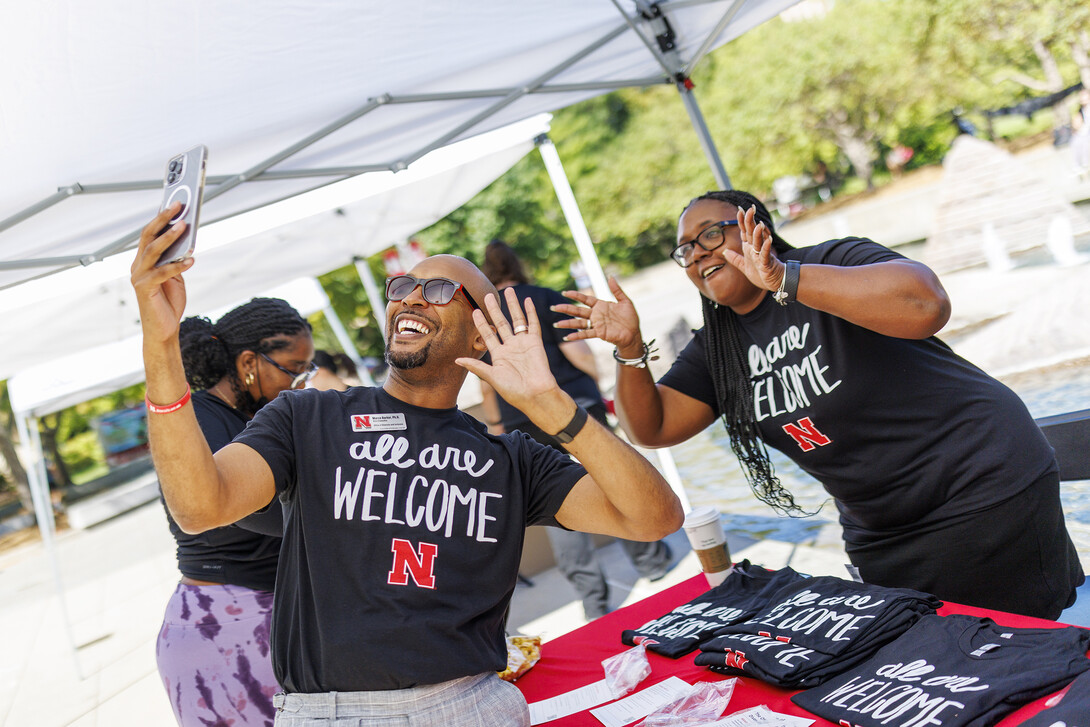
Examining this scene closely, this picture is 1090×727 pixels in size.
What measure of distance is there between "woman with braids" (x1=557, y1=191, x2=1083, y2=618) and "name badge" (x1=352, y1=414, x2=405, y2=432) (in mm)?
595

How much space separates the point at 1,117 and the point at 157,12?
54 cm

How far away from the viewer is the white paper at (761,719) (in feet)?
4.82

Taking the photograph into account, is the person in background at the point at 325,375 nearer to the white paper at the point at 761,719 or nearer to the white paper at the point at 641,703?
the white paper at the point at 641,703

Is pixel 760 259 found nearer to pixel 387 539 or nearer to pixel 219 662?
pixel 387 539

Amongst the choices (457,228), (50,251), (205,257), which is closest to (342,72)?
(50,251)

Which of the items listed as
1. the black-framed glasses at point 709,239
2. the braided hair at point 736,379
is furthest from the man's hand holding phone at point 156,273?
the braided hair at point 736,379

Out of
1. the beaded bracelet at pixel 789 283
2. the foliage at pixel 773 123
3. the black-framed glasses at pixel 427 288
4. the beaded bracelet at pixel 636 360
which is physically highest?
the foliage at pixel 773 123

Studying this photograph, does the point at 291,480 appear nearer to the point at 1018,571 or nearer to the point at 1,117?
the point at 1,117

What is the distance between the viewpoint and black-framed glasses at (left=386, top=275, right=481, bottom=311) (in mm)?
1828

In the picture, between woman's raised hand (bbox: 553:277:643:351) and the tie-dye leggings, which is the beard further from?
the tie-dye leggings

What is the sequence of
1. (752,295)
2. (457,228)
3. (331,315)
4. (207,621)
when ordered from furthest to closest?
(457,228)
(331,315)
(752,295)
(207,621)

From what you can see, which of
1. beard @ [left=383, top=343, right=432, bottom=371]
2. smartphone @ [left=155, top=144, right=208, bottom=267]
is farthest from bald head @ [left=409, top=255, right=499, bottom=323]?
smartphone @ [left=155, top=144, right=208, bottom=267]

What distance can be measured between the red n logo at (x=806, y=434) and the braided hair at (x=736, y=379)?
173 millimetres

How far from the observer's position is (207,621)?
226 cm
